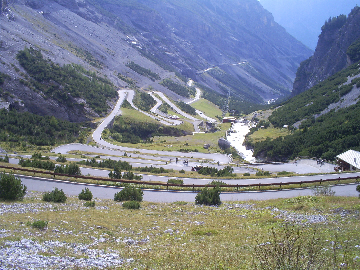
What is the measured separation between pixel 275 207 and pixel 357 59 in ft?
288

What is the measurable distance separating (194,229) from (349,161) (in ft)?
73.2

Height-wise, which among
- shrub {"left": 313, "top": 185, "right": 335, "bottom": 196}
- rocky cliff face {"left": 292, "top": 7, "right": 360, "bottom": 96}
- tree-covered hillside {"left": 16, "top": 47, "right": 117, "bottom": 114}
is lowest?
shrub {"left": 313, "top": 185, "right": 335, "bottom": 196}

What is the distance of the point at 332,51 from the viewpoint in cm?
11331

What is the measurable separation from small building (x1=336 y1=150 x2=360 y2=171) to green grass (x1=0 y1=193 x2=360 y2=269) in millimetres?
13588

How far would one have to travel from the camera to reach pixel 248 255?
825 centimetres

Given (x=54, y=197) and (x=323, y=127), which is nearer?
(x=54, y=197)

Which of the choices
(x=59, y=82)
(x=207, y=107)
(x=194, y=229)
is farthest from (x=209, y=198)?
(x=207, y=107)

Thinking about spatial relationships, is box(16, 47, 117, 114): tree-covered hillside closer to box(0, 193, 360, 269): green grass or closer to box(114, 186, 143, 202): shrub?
box(114, 186, 143, 202): shrub

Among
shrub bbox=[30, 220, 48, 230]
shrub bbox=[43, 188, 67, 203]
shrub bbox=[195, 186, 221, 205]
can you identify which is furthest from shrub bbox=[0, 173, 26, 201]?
shrub bbox=[195, 186, 221, 205]

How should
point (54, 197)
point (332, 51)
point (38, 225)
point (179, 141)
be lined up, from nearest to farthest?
point (38, 225)
point (54, 197)
point (179, 141)
point (332, 51)

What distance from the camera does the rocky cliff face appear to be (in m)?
104

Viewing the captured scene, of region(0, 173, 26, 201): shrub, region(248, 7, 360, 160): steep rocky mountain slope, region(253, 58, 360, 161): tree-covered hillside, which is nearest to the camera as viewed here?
region(0, 173, 26, 201): shrub

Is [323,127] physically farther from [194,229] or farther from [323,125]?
[194,229]

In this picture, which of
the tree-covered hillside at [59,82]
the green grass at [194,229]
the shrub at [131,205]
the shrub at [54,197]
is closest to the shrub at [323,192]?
the green grass at [194,229]
